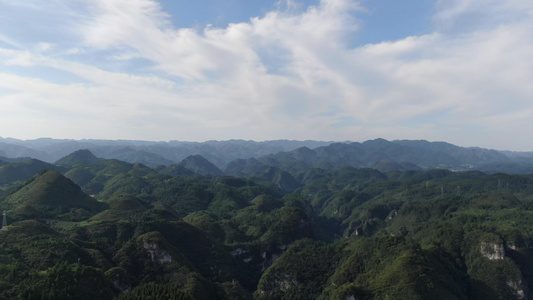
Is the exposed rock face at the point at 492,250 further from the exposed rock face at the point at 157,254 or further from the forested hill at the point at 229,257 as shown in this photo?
the exposed rock face at the point at 157,254

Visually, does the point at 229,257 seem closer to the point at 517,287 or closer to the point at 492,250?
the point at 492,250

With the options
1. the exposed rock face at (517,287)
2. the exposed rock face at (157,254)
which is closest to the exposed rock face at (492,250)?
the exposed rock face at (517,287)

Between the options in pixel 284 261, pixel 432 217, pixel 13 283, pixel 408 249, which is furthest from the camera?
pixel 432 217

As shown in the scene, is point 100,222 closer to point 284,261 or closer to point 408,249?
point 284,261

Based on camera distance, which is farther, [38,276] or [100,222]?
[100,222]

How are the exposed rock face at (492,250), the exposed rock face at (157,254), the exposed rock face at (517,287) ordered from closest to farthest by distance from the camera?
the exposed rock face at (157,254) → the exposed rock face at (517,287) → the exposed rock face at (492,250)

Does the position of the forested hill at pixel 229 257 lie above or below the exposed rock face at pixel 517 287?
above

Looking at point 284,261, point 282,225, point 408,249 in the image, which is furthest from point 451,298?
point 282,225
